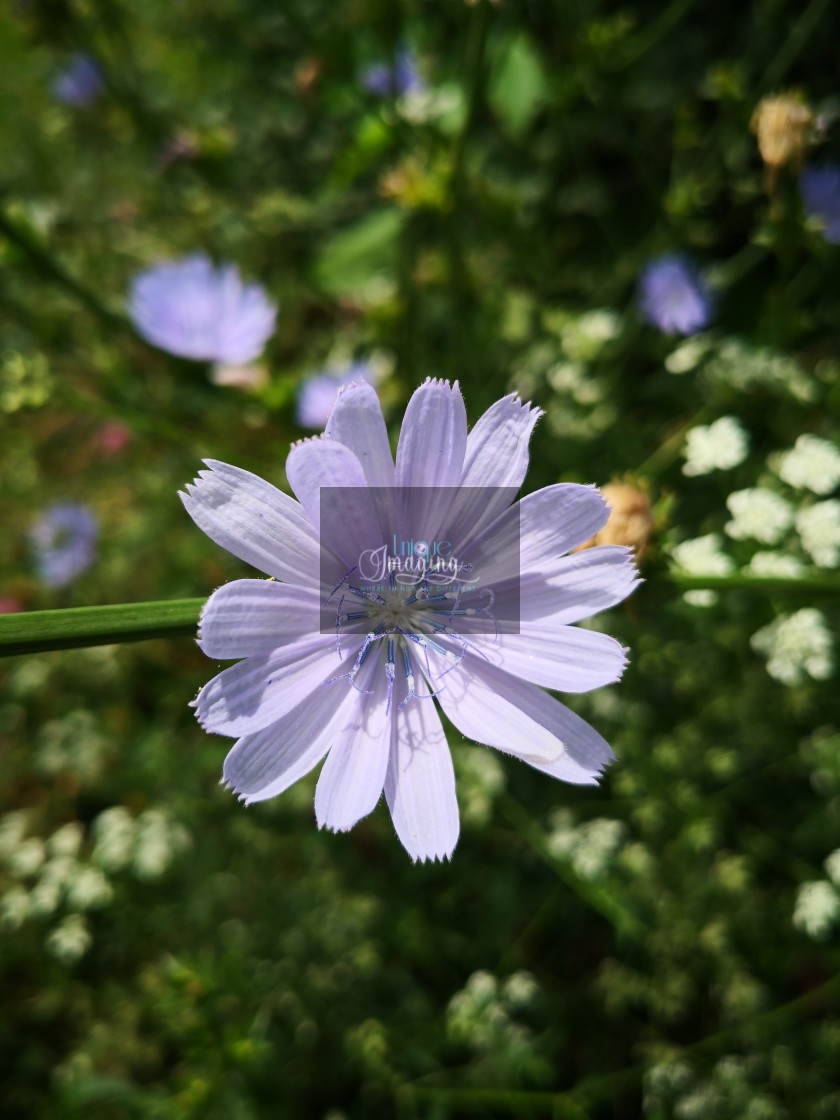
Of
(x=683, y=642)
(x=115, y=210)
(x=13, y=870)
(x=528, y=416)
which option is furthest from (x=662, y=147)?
(x=13, y=870)

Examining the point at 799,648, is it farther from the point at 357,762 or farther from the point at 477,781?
the point at 357,762

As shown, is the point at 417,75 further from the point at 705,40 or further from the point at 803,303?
the point at 803,303

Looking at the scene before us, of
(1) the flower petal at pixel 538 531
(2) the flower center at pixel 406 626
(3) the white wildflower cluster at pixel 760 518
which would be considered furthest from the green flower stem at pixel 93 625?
(3) the white wildflower cluster at pixel 760 518

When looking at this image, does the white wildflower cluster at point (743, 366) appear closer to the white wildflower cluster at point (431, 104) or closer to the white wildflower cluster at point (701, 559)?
the white wildflower cluster at point (701, 559)

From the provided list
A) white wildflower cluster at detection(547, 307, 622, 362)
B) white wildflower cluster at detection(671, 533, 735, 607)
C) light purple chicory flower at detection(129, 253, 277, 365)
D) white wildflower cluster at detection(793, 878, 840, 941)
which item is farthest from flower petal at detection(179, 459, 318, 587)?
light purple chicory flower at detection(129, 253, 277, 365)

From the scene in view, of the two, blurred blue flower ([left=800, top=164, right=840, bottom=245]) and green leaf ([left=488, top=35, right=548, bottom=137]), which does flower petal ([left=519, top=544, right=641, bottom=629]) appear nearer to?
blurred blue flower ([left=800, top=164, right=840, bottom=245])

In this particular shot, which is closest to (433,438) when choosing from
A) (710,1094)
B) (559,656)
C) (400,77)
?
(559,656)
